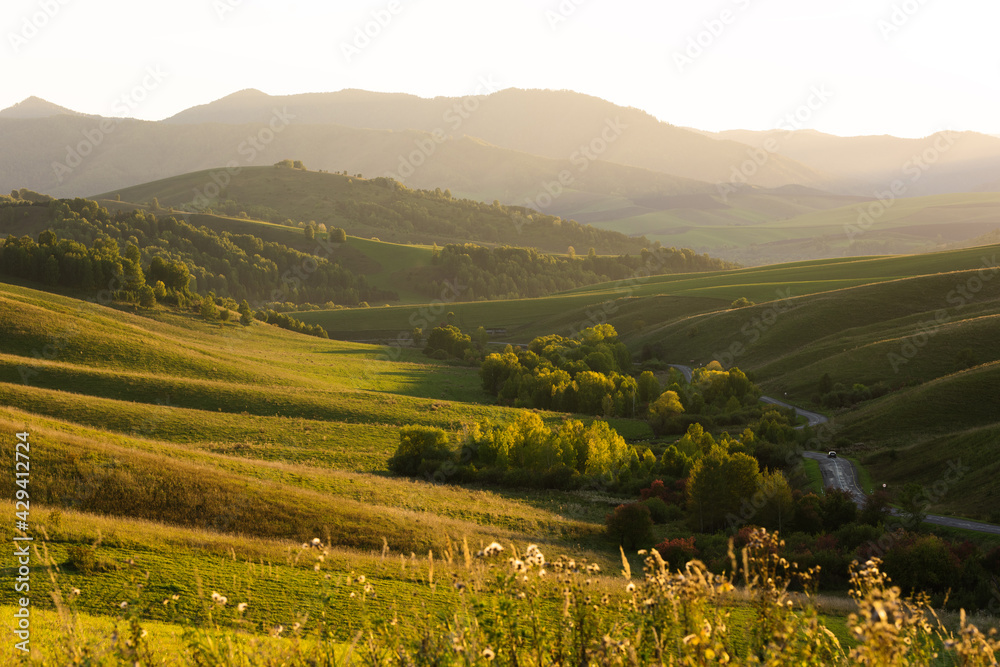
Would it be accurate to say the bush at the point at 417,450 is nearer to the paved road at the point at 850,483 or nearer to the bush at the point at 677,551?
the bush at the point at 677,551

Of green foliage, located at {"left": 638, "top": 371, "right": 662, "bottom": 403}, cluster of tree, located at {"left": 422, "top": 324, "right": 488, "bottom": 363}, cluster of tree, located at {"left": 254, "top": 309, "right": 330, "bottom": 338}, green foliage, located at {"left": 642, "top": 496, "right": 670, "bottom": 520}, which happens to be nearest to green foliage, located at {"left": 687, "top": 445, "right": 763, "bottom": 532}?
green foliage, located at {"left": 642, "top": 496, "right": 670, "bottom": 520}

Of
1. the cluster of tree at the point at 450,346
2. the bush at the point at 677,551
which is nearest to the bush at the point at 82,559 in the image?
the bush at the point at 677,551

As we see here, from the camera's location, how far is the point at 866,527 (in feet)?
124

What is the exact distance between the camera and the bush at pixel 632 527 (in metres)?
37.2

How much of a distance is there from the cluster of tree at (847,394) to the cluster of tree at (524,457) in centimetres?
3782

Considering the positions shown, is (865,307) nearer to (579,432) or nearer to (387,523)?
(579,432)

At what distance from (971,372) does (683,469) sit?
1522 inches

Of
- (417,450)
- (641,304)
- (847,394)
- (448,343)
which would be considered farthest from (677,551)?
(641,304)

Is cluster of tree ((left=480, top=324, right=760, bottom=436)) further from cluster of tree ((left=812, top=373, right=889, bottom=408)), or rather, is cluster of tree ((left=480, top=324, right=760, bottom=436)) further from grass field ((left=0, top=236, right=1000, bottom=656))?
cluster of tree ((left=812, top=373, right=889, bottom=408))

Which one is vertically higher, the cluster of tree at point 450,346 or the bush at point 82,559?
the bush at point 82,559

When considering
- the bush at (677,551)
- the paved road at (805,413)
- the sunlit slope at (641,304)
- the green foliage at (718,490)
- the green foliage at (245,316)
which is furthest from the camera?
the sunlit slope at (641,304)

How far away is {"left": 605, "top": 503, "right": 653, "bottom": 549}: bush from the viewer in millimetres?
37250

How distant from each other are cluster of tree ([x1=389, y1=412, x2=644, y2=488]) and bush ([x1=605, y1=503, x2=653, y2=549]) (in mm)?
14448

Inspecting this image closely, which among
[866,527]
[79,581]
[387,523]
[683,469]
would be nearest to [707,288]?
[683,469]
